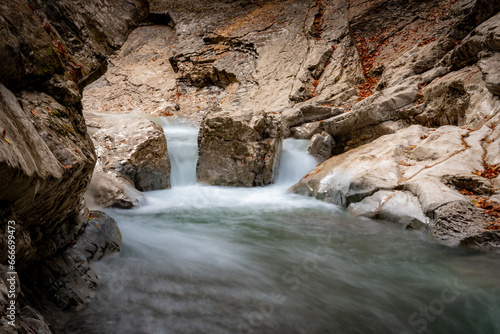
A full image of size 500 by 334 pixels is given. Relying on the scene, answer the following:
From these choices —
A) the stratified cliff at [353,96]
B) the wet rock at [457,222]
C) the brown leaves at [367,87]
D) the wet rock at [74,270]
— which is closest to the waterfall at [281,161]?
the stratified cliff at [353,96]

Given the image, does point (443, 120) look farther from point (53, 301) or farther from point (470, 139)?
point (53, 301)

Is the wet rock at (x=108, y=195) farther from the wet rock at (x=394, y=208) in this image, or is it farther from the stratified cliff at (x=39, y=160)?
the wet rock at (x=394, y=208)

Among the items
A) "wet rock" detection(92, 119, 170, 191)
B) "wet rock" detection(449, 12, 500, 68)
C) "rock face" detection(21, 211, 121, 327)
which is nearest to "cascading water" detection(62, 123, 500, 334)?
"rock face" detection(21, 211, 121, 327)

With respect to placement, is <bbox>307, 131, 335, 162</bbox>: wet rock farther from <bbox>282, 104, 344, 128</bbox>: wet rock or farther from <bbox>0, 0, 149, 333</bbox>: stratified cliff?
<bbox>0, 0, 149, 333</bbox>: stratified cliff

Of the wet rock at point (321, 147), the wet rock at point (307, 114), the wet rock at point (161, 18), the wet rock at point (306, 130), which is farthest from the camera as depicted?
the wet rock at point (161, 18)

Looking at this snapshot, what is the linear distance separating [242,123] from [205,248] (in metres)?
4.74

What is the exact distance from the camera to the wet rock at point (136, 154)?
6.73m

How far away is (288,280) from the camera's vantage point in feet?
9.89

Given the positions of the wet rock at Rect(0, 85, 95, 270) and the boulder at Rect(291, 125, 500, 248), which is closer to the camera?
the wet rock at Rect(0, 85, 95, 270)

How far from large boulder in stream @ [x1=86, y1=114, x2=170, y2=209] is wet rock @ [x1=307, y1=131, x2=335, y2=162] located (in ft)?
14.3

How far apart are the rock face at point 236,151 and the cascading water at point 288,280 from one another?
8.79 feet

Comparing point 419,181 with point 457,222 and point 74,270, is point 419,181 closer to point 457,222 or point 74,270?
point 457,222

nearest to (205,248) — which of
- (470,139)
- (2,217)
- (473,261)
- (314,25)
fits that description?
(2,217)

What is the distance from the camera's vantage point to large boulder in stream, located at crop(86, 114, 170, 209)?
6052mm
